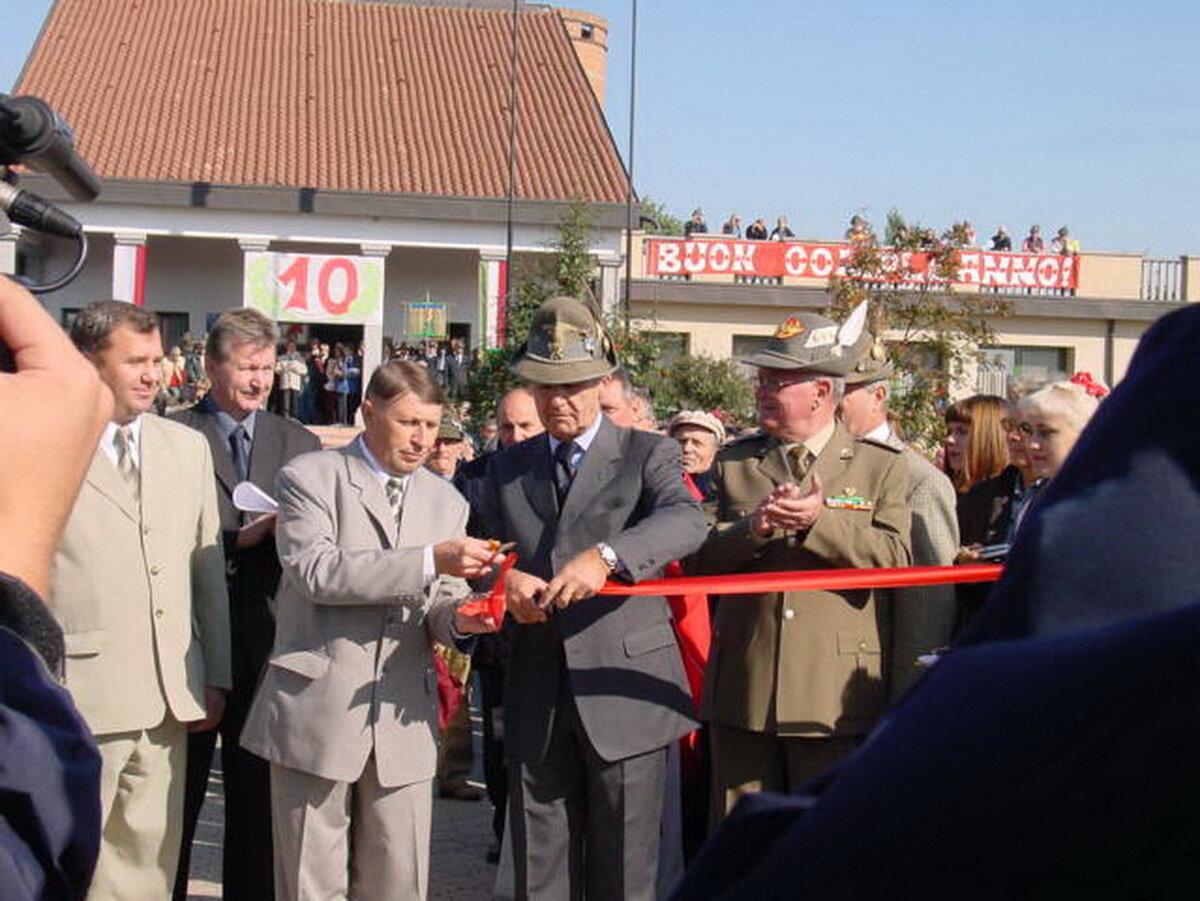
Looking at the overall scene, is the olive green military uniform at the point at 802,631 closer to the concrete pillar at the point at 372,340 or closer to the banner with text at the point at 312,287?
the banner with text at the point at 312,287

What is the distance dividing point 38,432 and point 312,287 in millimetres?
26953

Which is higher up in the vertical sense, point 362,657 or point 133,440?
point 133,440

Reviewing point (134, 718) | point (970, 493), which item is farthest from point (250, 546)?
point (970, 493)

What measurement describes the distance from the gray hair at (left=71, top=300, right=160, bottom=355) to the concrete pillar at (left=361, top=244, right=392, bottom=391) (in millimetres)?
26942

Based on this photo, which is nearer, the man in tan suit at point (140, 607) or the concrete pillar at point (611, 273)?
the man in tan suit at point (140, 607)

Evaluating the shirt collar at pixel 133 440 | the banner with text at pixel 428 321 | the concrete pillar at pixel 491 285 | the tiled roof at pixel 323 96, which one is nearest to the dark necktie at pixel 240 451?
the shirt collar at pixel 133 440

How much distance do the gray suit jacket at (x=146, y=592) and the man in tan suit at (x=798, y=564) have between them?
5.34 ft

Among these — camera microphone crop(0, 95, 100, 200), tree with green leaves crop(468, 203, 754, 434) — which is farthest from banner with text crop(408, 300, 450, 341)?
camera microphone crop(0, 95, 100, 200)

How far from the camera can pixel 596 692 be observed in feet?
15.2

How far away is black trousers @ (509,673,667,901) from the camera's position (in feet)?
15.3

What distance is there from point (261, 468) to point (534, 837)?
1738 mm

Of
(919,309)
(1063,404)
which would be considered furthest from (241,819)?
(919,309)

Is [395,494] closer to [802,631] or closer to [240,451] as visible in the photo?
[240,451]

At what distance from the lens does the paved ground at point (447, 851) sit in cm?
622
